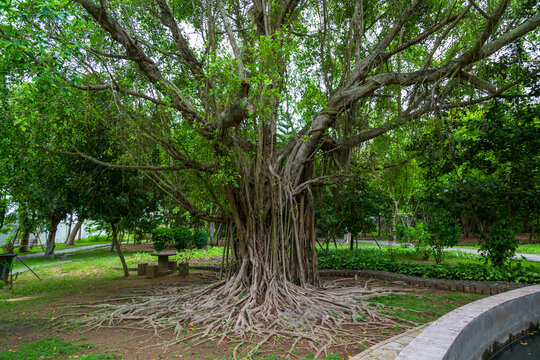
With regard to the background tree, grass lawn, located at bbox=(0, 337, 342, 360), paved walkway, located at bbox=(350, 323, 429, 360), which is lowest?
grass lawn, located at bbox=(0, 337, 342, 360)

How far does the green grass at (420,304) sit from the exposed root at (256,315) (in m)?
0.24

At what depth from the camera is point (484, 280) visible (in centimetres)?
596

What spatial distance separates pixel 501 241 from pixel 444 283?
49.3 inches

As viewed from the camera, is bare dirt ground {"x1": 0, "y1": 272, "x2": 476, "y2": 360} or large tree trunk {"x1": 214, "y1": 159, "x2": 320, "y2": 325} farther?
large tree trunk {"x1": 214, "y1": 159, "x2": 320, "y2": 325}

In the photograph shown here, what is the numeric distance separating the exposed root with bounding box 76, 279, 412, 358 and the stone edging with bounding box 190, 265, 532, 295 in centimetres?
139

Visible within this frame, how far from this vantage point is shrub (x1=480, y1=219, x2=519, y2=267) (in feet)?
19.7

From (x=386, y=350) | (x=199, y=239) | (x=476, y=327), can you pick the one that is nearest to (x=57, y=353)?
(x=386, y=350)

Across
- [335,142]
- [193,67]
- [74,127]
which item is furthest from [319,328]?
[74,127]

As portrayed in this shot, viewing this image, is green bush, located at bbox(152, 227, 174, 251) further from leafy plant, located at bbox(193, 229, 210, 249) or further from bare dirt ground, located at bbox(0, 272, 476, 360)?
bare dirt ground, located at bbox(0, 272, 476, 360)

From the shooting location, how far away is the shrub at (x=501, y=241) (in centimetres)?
600

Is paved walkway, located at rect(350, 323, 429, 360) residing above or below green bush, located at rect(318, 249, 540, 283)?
below

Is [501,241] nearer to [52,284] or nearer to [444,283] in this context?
[444,283]

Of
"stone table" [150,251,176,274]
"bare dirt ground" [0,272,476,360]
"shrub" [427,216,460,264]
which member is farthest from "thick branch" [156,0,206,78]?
"shrub" [427,216,460,264]

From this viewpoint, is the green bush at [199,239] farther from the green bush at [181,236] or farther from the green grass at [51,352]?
the green grass at [51,352]
